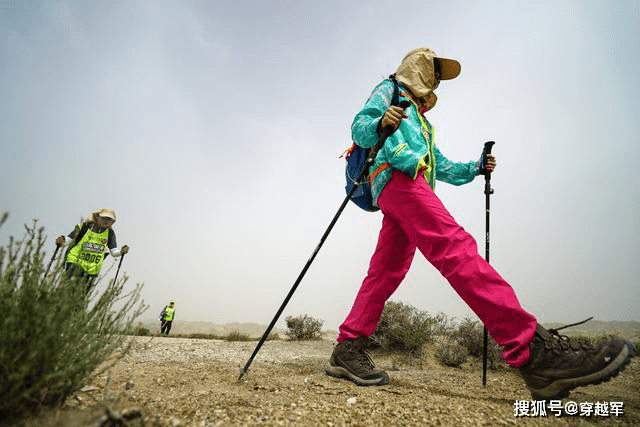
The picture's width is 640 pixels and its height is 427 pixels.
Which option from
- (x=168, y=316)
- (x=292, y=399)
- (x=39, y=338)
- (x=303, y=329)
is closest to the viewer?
(x=39, y=338)

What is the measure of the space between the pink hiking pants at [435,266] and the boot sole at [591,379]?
21 centimetres

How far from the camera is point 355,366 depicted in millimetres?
2818

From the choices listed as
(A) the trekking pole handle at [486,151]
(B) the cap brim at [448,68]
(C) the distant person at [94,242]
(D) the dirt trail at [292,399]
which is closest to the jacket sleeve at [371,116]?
(B) the cap brim at [448,68]

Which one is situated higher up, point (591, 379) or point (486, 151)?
point (486, 151)

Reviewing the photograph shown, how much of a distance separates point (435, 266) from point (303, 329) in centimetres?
635

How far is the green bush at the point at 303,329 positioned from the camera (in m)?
8.07

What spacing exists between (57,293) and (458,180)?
11.6 feet

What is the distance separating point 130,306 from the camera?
1.92m

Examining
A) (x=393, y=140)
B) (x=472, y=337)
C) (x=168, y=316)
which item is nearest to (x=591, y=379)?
(x=393, y=140)

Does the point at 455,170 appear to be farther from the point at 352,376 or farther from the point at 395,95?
the point at 352,376

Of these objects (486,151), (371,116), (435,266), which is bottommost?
(435,266)

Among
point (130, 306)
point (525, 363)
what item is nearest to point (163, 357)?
point (130, 306)

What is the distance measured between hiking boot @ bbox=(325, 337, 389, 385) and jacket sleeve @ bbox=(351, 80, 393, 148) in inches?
69.6

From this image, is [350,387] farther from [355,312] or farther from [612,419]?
[612,419]
